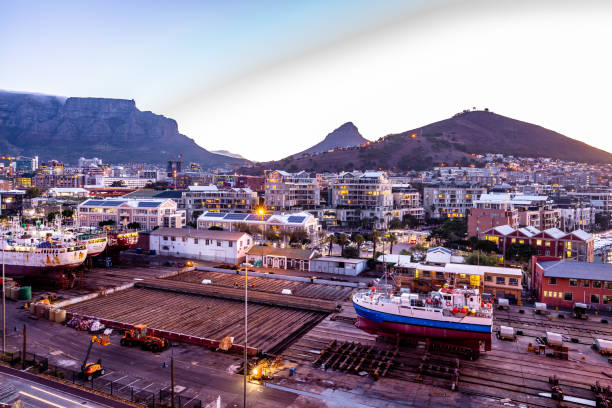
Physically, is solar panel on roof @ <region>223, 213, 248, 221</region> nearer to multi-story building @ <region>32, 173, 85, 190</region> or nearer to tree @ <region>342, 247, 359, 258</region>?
tree @ <region>342, 247, 359, 258</region>

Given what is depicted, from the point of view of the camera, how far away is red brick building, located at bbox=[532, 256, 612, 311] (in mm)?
35688

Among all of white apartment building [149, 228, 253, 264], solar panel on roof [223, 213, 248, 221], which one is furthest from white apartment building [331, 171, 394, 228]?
white apartment building [149, 228, 253, 264]

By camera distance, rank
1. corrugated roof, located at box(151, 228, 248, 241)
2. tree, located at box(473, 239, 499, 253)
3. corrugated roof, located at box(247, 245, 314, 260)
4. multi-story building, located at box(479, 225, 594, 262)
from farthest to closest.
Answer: tree, located at box(473, 239, 499, 253)
multi-story building, located at box(479, 225, 594, 262)
corrugated roof, located at box(151, 228, 248, 241)
corrugated roof, located at box(247, 245, 314, 260)

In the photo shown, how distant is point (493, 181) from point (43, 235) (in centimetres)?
17319

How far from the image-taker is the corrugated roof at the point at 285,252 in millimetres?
52438

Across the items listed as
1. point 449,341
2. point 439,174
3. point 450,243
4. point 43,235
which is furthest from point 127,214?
point 439,174

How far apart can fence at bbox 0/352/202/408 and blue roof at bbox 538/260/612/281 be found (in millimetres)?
33706

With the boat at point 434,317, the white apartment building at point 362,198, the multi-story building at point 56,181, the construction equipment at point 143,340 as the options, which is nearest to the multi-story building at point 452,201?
the white apartment building at point 362,198

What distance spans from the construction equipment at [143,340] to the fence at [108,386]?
167 inches

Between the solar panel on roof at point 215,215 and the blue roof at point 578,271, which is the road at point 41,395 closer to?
the blue roof at point 578,271

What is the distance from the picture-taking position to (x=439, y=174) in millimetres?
188500

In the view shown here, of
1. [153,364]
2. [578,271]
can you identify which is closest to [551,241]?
[578,271]

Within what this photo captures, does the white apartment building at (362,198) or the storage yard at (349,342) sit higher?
the white apartment building at (362,198)

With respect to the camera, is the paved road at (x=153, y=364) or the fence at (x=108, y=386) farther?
the paved road at (x=153, y=364)
